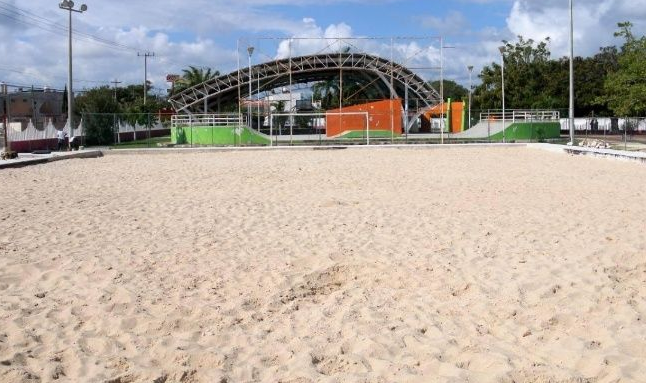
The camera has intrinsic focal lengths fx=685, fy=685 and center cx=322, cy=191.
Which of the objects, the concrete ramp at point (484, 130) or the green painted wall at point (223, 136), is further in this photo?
the concrete ramp at point (484, 130)

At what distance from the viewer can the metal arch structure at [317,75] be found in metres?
56.6

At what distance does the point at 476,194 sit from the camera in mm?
14164

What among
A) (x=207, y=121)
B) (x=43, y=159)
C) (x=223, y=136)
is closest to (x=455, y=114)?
(x=207, y=121)

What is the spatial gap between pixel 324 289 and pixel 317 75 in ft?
181

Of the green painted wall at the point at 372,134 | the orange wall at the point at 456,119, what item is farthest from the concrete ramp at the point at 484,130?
the orange wall at the point at 456,119

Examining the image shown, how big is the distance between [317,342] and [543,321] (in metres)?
1.93

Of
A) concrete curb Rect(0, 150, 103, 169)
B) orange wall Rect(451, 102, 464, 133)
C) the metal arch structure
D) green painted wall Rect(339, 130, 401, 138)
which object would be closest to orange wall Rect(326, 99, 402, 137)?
green painted wall Rect(339, 130, 401, 138)

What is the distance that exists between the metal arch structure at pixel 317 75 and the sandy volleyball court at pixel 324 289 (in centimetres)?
4418

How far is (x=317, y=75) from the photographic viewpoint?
60.8 m

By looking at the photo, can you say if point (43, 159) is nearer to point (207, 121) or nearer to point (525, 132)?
point (207, 121)

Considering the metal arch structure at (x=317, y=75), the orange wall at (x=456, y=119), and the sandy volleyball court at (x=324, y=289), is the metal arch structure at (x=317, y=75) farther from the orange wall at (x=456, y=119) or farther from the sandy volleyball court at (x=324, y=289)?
the sandy volleyball court at (x=324, y=289)

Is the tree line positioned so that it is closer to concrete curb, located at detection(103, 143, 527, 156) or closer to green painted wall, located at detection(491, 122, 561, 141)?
green painted wall, located at detection(491, 122, 561, 141)

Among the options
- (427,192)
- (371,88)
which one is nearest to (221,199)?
(427,192)

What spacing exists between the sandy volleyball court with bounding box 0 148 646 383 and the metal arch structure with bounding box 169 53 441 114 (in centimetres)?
4418
